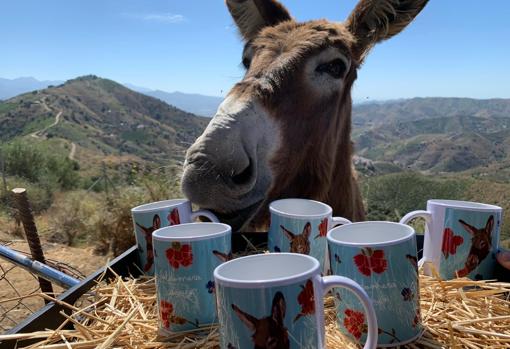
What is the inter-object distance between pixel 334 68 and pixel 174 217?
5.67 ft

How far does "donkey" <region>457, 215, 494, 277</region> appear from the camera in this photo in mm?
1587

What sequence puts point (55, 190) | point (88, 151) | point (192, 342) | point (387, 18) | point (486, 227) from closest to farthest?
point (192, 342), point (486, 227), point (387, 18), point (55, 190), point (88, 151)

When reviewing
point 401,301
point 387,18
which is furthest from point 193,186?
point 387,18

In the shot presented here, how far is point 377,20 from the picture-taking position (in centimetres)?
327

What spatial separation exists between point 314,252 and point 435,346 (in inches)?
22.8

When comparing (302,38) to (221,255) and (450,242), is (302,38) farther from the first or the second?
(221,255)

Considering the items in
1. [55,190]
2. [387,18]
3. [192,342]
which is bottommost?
[55,190]

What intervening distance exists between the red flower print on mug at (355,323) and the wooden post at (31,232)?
7.53ft

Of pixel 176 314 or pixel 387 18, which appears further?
pixel 387 18

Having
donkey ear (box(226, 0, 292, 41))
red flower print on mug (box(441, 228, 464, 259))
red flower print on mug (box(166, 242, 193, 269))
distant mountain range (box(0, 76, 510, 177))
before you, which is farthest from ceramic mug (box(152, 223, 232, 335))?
distant mountain range (box(0, 76, 510, 177))

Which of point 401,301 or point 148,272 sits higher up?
point 401,301

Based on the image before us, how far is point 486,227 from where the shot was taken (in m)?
1.58

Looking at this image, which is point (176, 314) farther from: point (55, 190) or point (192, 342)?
point (55, 190)

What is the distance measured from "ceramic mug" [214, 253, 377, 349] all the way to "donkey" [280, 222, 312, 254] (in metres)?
0.63
